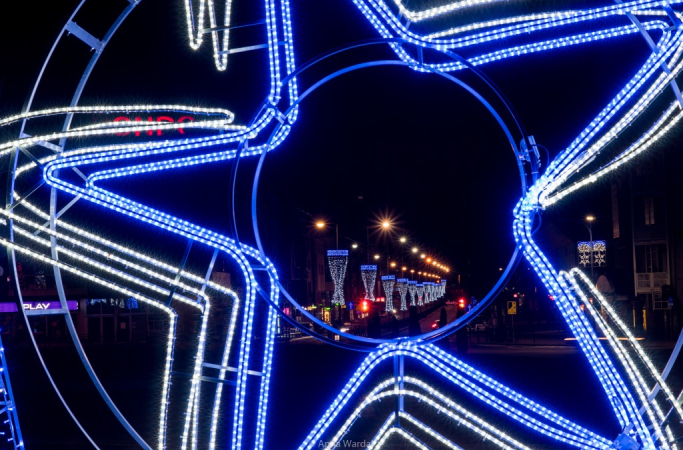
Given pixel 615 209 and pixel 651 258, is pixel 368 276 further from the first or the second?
pixel 651 258

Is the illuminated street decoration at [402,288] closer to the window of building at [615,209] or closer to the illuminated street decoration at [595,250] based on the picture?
the window of building at [615,209]

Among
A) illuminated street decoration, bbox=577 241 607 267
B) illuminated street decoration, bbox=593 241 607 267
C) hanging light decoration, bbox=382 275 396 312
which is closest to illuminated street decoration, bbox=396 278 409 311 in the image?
hanging light decoration, bbox=382 275 396 312

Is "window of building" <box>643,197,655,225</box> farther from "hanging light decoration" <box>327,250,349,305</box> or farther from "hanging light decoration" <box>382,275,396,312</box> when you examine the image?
"hanging light decoration" <box>382,275,396,312</box>

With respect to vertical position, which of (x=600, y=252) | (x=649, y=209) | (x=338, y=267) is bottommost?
(x=338, y=267)

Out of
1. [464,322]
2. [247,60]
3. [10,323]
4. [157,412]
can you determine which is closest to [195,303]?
[464,322]

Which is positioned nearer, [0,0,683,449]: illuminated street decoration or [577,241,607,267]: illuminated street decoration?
[0,0,683,449]: illuminated street decoration

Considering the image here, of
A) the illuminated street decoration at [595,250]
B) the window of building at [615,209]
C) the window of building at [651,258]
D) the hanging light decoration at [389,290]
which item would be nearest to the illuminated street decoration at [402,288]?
the hanging light decoration at [389,290]

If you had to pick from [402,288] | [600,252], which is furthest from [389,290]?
[600,252]

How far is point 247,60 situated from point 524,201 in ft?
16.7

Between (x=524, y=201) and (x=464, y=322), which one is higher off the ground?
(x=524, y=201)

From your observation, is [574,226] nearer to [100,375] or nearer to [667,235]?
[667,235]

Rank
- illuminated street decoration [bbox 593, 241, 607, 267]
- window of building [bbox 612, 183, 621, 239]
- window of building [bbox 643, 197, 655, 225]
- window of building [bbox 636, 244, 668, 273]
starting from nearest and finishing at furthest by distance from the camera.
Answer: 1. illuminated street decoration [bbox 593, 241, 607, 267]
2. window of building [bbox 636, 244, 668, 273]
3. window of building [bbox 643, 197, 655, 225]
4. window of building [bbox 612, 183, 621, 239]

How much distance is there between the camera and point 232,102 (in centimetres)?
958

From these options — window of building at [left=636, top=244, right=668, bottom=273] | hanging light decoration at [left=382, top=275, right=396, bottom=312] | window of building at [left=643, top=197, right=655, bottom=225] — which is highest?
window of building at [left=643, top=197, right=655, bottom=225]
